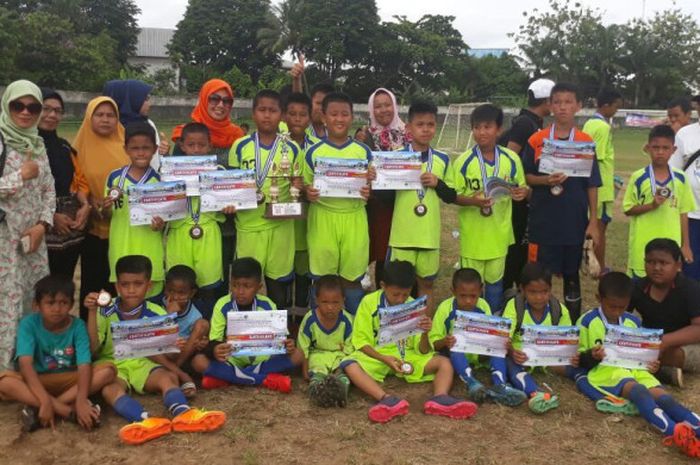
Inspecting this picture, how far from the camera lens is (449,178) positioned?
523cm

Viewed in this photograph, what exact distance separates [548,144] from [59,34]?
114 ft

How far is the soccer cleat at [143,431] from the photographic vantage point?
3775 millimetres

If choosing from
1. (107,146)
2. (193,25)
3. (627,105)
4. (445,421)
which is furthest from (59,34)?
(627,105)

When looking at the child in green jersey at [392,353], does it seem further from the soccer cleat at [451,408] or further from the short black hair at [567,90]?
the short black hair at [567,90]

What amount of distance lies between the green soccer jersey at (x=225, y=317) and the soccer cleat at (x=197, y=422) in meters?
0.73

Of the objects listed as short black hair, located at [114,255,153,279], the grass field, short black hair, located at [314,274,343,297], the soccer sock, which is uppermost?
short black hair, located at [114,255,153,279]

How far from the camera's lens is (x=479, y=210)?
5.20 m

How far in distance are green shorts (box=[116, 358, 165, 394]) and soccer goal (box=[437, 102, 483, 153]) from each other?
722 inches

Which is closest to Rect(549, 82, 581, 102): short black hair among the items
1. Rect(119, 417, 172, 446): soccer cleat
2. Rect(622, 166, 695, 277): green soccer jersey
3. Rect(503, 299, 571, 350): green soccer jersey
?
Rect(622, 166, 695, 277): green soccer jersey

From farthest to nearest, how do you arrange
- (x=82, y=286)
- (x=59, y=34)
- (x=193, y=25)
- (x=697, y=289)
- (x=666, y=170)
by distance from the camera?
(x=193, y=25) < (x=59, y=34) < (x=666, y=170) < (x=82, y=286) < (x=697, y=289)

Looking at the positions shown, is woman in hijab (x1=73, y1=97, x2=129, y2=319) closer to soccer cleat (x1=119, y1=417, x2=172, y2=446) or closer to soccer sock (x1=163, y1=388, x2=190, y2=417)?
soccer sock (x1=163, y1=388, x2=190, y2=417)

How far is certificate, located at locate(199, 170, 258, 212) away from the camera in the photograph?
4.79m

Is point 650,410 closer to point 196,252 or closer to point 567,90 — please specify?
point 567,90

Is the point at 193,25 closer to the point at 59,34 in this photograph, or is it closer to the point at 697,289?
the point at 59,34
